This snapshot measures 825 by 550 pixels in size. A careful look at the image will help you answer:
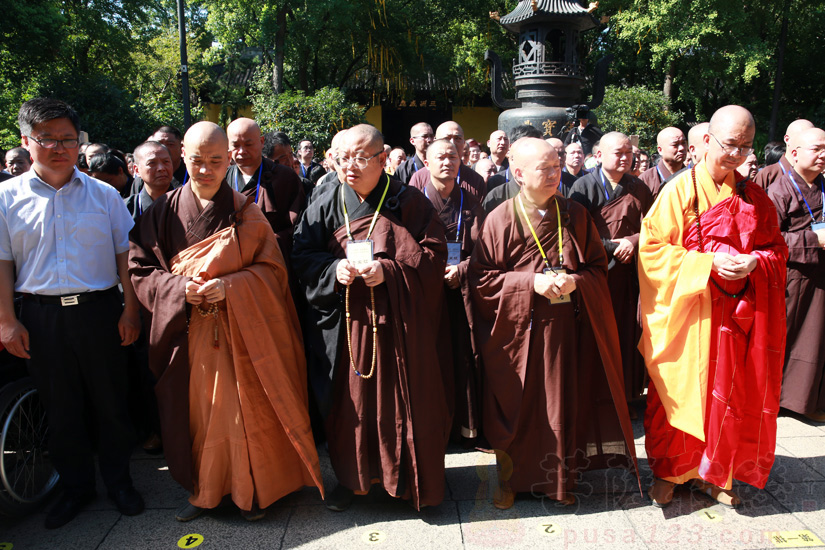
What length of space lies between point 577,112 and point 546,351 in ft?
24.2

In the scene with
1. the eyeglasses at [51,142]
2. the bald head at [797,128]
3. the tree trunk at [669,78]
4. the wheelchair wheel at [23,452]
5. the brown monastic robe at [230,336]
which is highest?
the tree trunk at [669,78]

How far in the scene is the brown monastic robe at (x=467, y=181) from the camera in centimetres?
420

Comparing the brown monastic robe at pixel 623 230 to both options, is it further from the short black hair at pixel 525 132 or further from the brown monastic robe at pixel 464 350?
the brown monastic robe at pixel 464 350

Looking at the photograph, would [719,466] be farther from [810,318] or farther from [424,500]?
[810,318]

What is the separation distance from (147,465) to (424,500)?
1755 millimetres

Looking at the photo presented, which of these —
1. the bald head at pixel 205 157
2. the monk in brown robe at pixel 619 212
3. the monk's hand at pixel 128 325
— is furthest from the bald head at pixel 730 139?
the monk's hand at pixel 128 325

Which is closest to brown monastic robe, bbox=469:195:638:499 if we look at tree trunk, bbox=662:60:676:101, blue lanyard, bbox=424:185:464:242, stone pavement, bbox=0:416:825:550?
stone pavement, bbox=0:416:825:550

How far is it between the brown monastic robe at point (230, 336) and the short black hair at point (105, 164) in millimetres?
1659

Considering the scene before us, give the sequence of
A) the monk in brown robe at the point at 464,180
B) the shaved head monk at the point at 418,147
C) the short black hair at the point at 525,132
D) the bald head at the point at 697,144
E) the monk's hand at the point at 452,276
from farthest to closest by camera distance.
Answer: the shaved head monk at the point at 418,147, the short black hair at the point at 525,132, the monk in brown robe at the point at 464,180, the monk's hand at the point at 452,276, the bald head at the point at 697,144

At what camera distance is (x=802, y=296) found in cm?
406

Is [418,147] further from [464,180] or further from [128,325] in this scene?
[128,325]

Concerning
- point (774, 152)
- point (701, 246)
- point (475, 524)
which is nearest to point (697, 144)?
point (701, 246)

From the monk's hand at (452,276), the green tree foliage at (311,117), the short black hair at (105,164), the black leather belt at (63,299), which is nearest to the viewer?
the black leather belt at (63,299)

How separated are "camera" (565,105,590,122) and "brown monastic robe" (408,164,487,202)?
→ 18.5 ft
